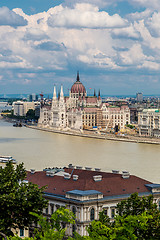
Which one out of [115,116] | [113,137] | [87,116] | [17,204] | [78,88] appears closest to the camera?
[17,204]

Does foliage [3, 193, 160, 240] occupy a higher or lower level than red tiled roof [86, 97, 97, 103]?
lower

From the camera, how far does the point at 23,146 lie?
4153cm

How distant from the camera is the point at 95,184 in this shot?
14.0m

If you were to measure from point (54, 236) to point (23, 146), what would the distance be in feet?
108

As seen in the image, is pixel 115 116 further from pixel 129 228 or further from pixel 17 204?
pixel 129 228

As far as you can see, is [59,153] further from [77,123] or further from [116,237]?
[77,123]

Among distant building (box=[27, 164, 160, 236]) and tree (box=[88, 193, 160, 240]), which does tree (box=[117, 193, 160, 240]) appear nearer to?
tree (box=[88, 193, 160, 240])

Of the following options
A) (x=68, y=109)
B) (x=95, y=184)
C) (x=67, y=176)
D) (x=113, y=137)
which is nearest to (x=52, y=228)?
(x=95, y=184)

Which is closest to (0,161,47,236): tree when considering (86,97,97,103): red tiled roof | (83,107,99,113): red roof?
(83,107,99,113): red roof

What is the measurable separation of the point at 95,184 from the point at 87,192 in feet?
3.35

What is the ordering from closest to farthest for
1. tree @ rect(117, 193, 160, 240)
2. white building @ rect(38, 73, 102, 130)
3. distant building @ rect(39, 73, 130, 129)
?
tree @ rect(117, 193, 160, 240) → distant building @ rect(39, 73, 130, 129) → white building @ rect(38, 73, 102, 130)

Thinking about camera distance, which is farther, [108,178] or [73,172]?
[73,172]

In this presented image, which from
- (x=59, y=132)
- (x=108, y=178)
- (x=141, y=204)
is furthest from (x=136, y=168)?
(x=59, y=132)

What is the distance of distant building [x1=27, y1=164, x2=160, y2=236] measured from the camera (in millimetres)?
12727
